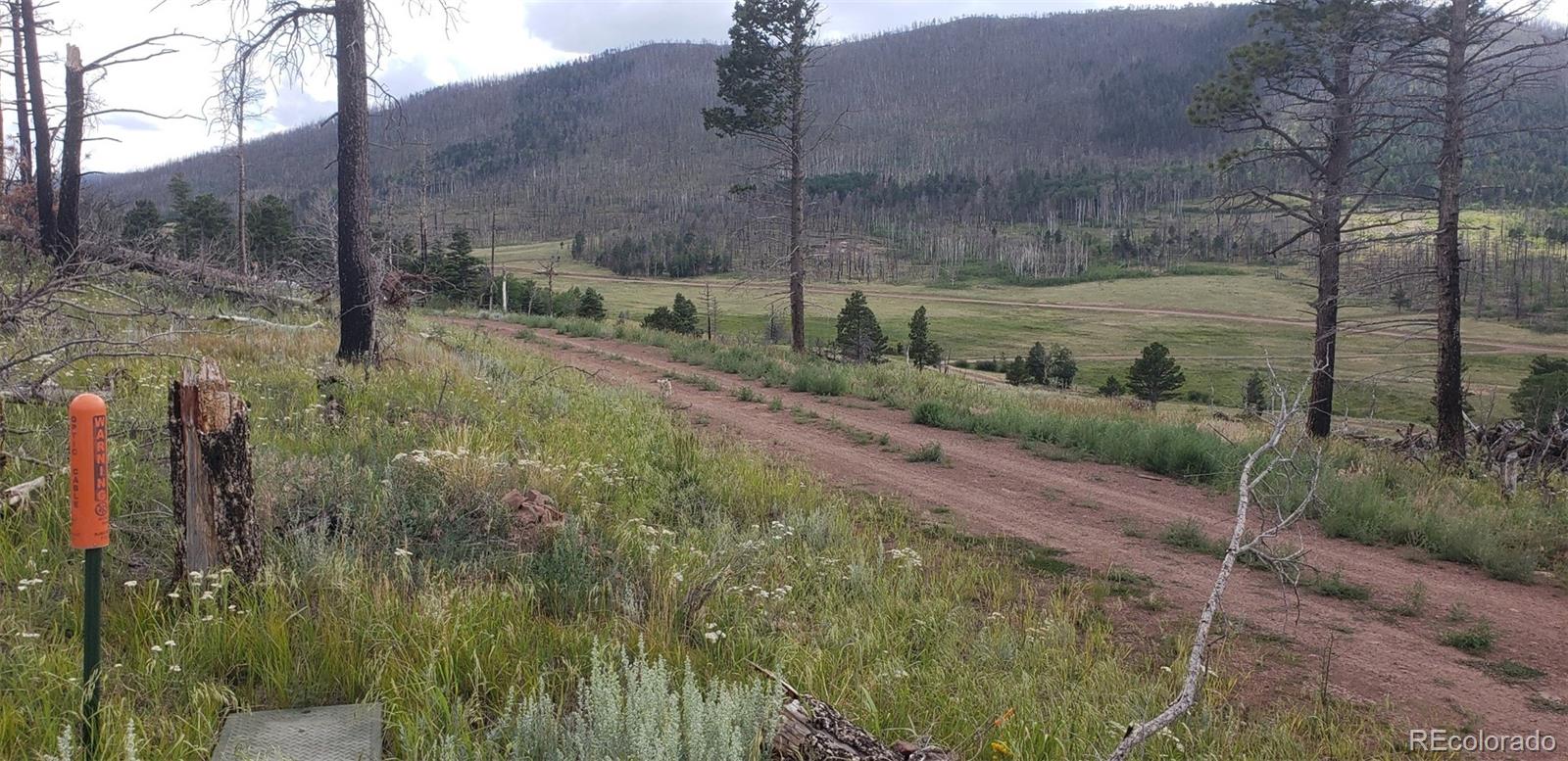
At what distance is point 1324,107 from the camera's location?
17141 mm

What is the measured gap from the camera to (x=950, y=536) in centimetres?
730

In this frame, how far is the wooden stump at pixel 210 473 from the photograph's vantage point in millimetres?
3604

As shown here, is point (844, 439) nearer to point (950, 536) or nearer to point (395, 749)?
point (950, 536)

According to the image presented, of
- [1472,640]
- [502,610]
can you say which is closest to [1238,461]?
[1472,640]

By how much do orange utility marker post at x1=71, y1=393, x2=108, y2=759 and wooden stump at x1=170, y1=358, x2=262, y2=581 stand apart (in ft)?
3.35

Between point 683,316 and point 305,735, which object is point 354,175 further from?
point 683,316

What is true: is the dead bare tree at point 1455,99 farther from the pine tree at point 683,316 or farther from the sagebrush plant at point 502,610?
the pine tree at point 683,316

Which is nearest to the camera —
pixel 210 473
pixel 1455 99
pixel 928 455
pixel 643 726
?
pixel 643 726

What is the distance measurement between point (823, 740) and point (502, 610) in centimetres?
169

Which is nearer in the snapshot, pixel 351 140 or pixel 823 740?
pixel 823 740

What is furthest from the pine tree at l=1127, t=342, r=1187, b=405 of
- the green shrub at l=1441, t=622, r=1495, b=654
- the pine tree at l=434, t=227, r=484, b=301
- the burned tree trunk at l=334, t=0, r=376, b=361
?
the green shrub at l=1441, t=622, r=1495, b=654

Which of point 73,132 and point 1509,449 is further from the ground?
point 73,132

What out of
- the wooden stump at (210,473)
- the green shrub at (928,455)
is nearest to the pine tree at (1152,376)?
the green shrub at (928,455)

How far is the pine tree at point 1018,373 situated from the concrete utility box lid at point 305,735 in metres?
52.5
